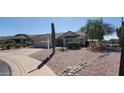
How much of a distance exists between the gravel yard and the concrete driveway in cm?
19

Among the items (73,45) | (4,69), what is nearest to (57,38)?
(73,45)

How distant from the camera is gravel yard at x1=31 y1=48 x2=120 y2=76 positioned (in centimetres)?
692

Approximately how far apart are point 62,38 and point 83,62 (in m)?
1.04

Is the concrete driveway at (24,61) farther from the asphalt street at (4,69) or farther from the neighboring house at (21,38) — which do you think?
the neighboring house at (21,38)

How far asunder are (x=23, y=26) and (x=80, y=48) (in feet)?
5.74

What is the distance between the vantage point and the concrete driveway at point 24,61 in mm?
7141

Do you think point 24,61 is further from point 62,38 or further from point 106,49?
point 106,49

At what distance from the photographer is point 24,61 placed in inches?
305

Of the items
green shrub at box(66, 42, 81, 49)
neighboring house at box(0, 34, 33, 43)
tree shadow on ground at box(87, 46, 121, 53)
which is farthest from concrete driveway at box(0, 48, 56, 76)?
tree shadow on ground at box(87, 46, 121, 53)

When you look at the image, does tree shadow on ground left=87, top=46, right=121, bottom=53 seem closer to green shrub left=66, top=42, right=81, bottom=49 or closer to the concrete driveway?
green shrub left=66, top=42, right=81, bottom=49
